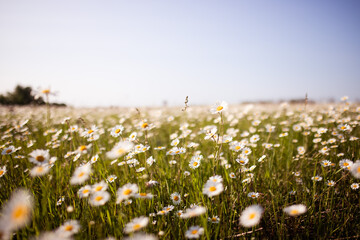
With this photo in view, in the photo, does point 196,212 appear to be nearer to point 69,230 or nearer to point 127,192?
point 127,192

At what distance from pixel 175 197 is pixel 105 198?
22.5 inches

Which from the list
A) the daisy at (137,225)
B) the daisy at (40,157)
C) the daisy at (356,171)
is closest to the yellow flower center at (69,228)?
the daisy at (137,225)

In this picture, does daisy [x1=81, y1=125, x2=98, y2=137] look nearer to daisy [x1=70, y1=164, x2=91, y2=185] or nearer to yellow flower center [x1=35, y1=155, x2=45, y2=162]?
yellow flower center [x1=35, y1=155, x2=45, y2=162]

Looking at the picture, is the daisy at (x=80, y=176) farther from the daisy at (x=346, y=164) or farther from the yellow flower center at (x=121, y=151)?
the daisy at (x=346, y=164)

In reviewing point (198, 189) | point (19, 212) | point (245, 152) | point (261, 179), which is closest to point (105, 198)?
point (19, 212)

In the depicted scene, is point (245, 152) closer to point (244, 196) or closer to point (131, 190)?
point (244, 196)

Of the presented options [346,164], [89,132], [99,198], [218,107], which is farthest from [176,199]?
[346,164]

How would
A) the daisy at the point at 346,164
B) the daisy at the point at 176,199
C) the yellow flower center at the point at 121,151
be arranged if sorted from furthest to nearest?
the daisy at the point at 346,164 → the daisy at the point at 176,199 → the yellow flower center at the point at 121,151

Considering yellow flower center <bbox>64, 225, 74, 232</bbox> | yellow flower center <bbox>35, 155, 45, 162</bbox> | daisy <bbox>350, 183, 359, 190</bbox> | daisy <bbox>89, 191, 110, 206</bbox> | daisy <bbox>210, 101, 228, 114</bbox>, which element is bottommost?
daisy <bbox>350, 183, 359, 190</bbox>

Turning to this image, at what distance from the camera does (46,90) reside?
204cm

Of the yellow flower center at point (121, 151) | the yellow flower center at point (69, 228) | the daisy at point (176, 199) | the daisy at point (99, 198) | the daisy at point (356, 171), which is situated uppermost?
the yellow flower center at point (121, 151)

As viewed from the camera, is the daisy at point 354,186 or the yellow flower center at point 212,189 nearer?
the yellow flower center at point 212,189

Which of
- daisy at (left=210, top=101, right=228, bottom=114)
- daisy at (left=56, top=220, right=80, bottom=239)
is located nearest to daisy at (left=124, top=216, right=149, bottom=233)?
daisy at (left=56, top=220, right=80, bottom=239)

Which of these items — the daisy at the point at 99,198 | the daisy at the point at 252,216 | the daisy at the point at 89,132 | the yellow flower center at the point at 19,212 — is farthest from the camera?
the daisy at the point at 89,132
